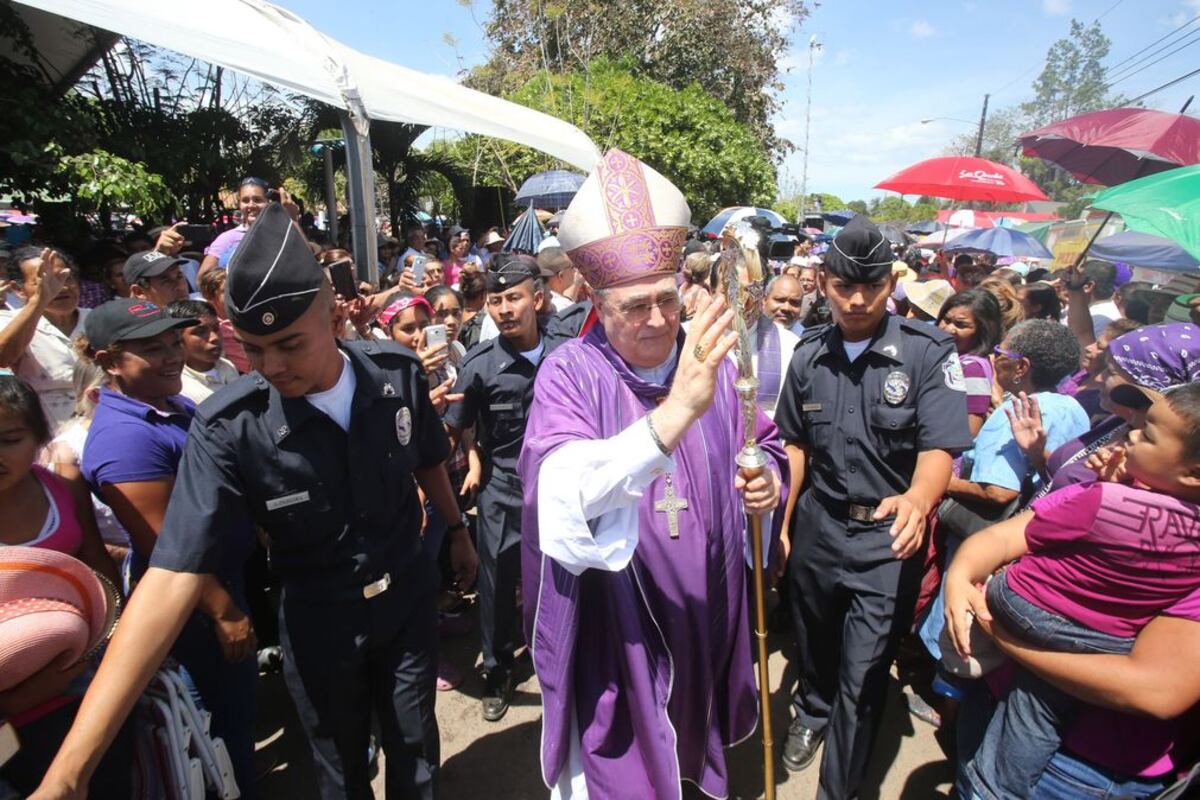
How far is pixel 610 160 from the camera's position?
86.1 inches

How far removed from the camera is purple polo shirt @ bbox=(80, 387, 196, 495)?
227cm

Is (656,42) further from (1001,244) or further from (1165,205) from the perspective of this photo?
(1165,205)

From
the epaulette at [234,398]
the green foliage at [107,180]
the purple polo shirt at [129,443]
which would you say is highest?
Answer: the green foliage at [107,180]

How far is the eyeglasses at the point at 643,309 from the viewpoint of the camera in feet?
6.56

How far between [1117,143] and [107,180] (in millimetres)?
9124

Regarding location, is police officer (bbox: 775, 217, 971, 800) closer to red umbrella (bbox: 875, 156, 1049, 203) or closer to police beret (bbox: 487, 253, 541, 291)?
police beret (bbox: 487, 253, 541, 291)

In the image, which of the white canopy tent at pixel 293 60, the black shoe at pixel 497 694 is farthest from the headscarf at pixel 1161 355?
the white canopy tent at pixel 293 60

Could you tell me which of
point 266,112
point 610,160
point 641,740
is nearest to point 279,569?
point 641,740

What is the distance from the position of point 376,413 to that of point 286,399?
291mm

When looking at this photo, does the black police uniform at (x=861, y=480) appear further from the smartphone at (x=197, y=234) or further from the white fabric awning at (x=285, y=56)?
the smartphone at (x=197, y=234)

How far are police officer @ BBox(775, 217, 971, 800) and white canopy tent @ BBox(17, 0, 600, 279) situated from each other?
471cm

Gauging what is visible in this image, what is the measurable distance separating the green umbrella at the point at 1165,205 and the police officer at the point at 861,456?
2.01 m

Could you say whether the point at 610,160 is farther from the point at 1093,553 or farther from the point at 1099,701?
the point at 1099,701

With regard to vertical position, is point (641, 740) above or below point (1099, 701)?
below
